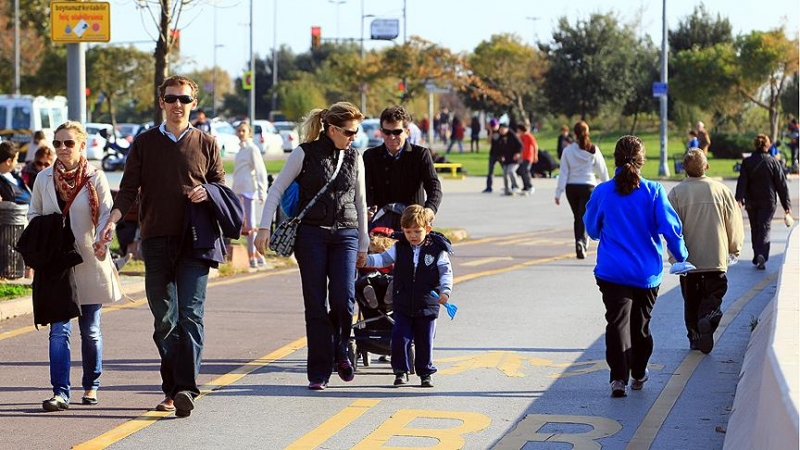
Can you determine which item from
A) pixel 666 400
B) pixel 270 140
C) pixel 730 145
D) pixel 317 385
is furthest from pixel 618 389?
pixel 270 140

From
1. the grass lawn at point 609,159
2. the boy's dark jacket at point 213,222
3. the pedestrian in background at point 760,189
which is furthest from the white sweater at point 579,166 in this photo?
the grass lawn at point 609,159

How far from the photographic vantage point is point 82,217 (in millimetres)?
8430

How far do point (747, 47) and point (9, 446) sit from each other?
50362 millimetres

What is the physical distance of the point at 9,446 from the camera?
727cm

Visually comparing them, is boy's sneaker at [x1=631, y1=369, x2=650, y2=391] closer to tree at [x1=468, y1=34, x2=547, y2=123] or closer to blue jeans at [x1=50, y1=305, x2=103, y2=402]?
blue jeans at [x1=50, y1=305, x2=103, y2=402]

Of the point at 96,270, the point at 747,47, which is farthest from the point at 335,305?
→ the point at 747,47

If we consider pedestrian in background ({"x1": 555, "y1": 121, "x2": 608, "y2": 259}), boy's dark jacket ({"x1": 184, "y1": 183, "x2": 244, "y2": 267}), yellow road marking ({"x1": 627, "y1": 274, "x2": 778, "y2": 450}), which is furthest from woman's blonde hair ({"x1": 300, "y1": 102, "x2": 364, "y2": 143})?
pedestrian in background ({"x1": 555, "y1": 121, "x2": 608, "y2": 259})

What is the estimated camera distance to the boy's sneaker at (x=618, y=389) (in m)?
8.87

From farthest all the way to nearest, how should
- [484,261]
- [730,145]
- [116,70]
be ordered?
[116,70], [730,145], [484,261]

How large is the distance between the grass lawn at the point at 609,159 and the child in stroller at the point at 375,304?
86.6 ft

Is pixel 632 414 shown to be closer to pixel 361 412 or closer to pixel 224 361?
pixel 361 412

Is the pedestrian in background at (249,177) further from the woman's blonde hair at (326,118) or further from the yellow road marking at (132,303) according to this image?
the woman's blonde hair at (326,118)

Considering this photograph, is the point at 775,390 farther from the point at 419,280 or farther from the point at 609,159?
the point at 609,159

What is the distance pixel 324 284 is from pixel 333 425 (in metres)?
1.23
